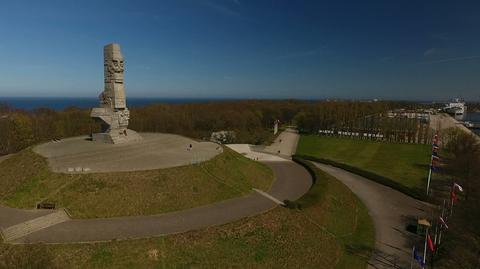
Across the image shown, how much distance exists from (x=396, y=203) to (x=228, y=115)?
66.2 meters

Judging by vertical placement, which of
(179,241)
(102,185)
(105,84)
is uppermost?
(105,84)

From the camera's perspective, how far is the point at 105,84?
1638 inches

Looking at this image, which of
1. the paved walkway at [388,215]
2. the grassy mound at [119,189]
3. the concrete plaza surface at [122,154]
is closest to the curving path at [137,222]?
the grassy mound at [119,189]

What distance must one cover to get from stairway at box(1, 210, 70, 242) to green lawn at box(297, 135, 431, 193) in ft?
134

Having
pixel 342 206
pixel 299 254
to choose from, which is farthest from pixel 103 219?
pixel 342 206

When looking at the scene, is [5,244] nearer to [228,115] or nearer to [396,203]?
[396,203]

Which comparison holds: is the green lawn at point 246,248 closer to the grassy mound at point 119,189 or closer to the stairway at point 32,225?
the stairway at point 32,225

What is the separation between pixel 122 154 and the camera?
3591cm

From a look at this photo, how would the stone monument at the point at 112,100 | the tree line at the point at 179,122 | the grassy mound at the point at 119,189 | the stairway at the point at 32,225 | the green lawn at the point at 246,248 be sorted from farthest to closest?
the tree line at the point at 179,122
the stone monument at the point at 112,100
the grassy mound at the point at 119,189
the stairway at the point at 32,225
the green lawn at the point at 246,248

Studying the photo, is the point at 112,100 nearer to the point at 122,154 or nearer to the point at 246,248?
the point at 122,154

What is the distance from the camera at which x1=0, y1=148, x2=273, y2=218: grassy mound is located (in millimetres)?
24953

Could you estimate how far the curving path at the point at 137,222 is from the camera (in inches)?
816

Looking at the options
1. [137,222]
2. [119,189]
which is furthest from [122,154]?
[137,222]

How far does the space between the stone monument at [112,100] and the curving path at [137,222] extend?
1819cm
